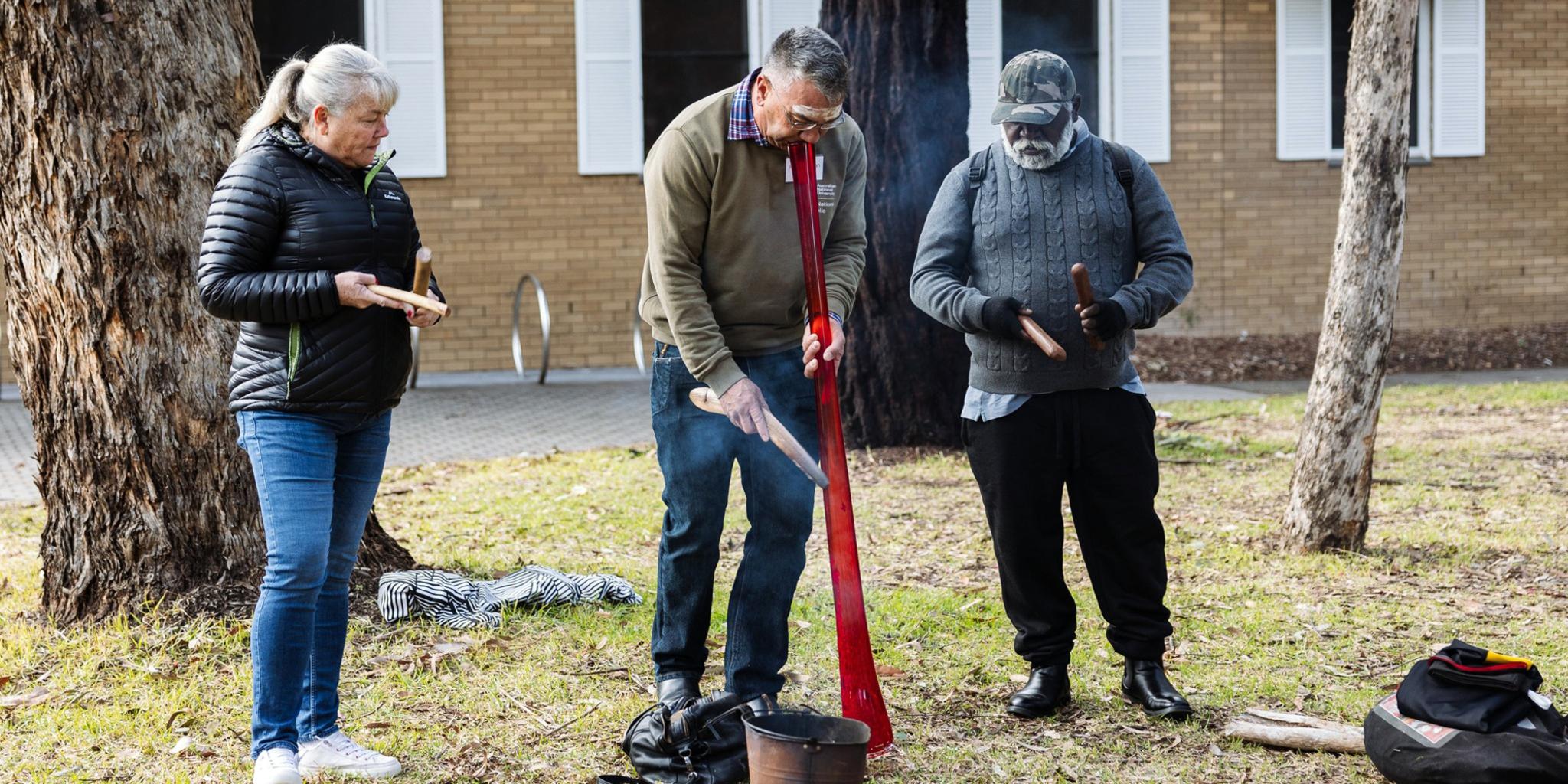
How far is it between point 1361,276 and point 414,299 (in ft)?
12.5

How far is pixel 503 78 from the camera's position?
13578mm

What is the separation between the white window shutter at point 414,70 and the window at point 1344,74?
8.68 m

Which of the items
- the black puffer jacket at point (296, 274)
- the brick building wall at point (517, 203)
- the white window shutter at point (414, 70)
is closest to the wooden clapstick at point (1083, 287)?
the black puffer jacket at point (296, 274)

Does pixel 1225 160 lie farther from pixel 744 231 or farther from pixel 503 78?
pixel 744 231

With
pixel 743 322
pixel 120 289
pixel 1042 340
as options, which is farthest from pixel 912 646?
pixel 120 289

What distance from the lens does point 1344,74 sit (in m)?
15.1

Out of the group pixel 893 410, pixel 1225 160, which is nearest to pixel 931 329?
pixel 893 410

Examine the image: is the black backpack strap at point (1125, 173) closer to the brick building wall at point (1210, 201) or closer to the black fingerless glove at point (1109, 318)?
the black fingerless glove at point (1109, 318)

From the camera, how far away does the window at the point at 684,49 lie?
13.9m

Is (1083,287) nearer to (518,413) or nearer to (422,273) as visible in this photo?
(422,273)

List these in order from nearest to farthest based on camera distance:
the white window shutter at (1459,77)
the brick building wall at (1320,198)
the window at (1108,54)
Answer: the window at (1108,54)
the brick building wall at (1320,198)
the white window shutter at (1459,77)

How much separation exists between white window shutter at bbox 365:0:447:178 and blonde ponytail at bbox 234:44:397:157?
9.96 meters

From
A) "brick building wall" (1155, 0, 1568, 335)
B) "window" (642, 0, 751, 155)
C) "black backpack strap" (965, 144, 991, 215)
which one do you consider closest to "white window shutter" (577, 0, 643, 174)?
"window" (642, 0, 751, 155)

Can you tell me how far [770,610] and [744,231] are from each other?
985mm
